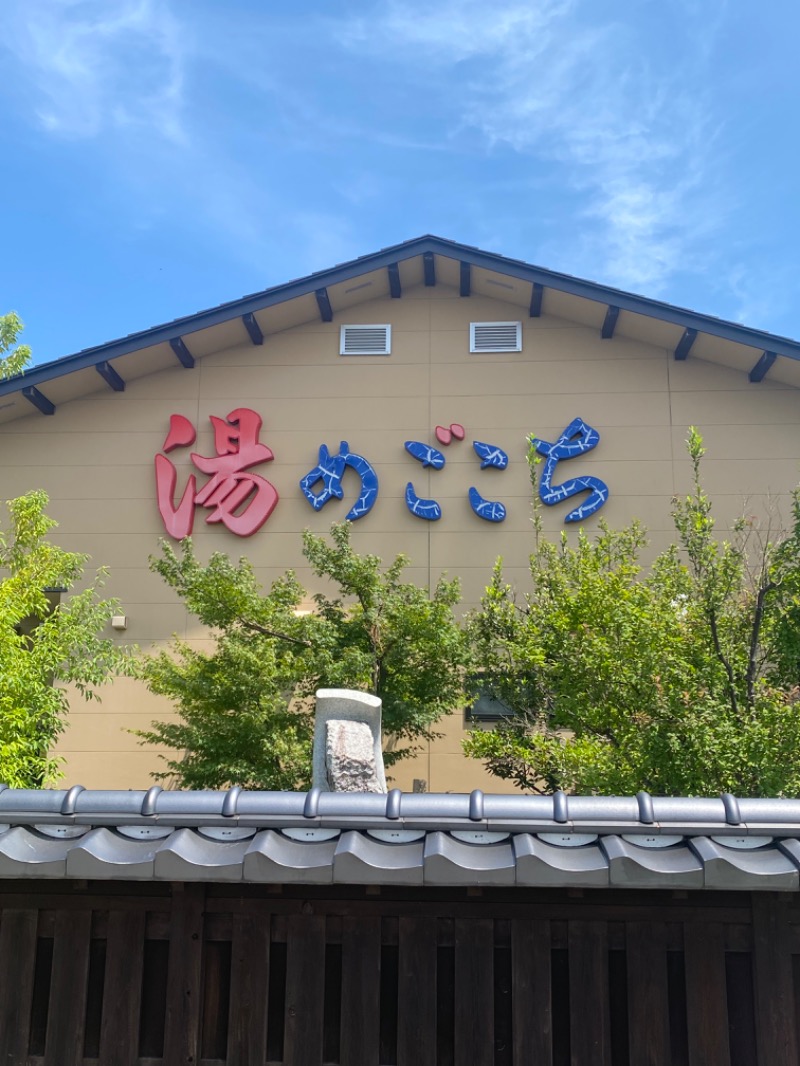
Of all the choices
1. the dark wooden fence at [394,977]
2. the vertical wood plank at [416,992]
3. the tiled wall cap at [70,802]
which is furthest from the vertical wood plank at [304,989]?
the tiled wall cap at [70,802]

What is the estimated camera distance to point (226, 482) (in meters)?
14.8

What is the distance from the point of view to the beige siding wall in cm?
1416

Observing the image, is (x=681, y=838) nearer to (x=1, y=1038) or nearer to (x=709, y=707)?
(x=1, y=1038)

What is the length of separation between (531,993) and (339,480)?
36.2 ft

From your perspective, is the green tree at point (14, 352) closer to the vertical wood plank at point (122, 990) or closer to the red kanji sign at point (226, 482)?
the red kanji sign at point (226, 482)

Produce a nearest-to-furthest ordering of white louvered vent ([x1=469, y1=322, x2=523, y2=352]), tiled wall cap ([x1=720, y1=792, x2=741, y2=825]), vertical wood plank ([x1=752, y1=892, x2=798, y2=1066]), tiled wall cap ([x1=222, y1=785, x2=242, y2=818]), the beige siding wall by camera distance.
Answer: tiled wall cap ([x1=720, y1=792, x2=741, y2=825]) < tiled wall cap ([x1=222, y1=785, x2=242, y2=818]) < vertical wood plank ([x1=752, y1=892, x2=798, y2=1066]) < the beige siding wall < white louvered vent ([x1=469, y1=322, x2=523, y2=352])

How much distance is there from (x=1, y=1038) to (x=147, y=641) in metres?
10.4

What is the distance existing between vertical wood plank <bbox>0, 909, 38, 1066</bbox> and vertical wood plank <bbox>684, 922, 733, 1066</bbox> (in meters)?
2.79

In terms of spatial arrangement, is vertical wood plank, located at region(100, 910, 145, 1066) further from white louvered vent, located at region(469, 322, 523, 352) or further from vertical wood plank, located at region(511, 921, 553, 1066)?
white louvered vent, located at region(469, 322, 523, 352)

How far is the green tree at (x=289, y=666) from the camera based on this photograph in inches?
410

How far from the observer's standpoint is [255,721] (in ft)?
33.7

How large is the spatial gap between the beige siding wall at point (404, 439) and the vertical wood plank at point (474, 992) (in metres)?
9.50

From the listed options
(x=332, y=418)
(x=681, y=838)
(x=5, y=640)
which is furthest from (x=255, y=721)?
(x=681, y=838)

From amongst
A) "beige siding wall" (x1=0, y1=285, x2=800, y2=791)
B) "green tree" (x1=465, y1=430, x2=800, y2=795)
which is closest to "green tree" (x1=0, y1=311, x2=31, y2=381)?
"beige siding wall" (x1=0, y1=285, x2=800, y2=791)
